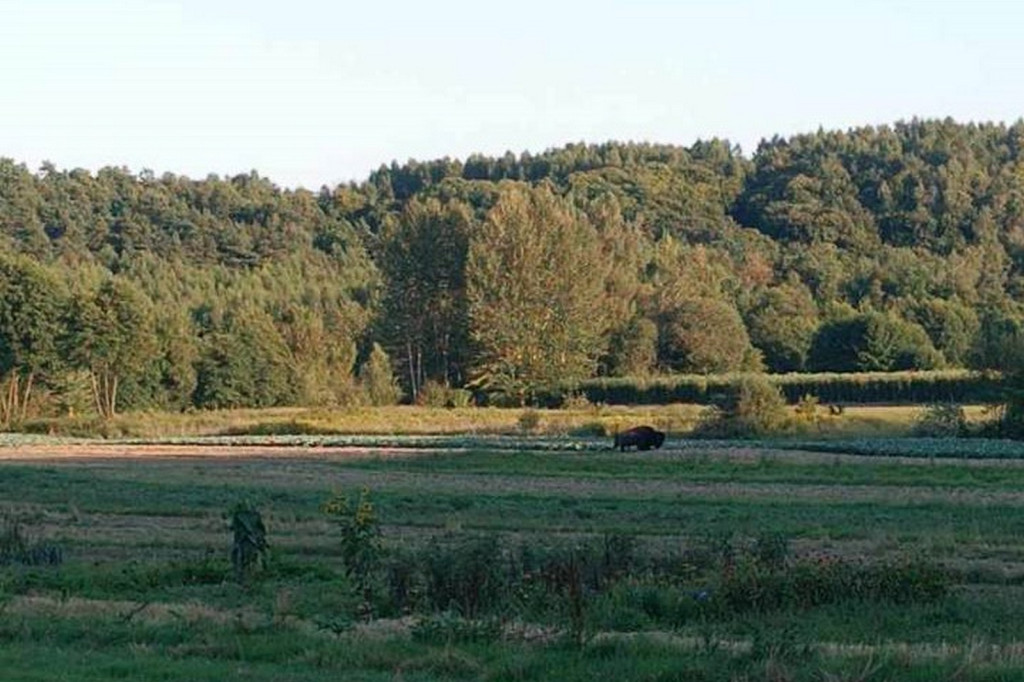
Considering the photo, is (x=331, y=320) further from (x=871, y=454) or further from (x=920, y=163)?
(x=920, y=163)

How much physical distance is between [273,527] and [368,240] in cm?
13767

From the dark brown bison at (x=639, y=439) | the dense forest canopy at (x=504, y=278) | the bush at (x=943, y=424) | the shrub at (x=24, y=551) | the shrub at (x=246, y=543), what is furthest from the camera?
the dense forest canopy at (x=504, y=278)

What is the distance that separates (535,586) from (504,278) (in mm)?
87136

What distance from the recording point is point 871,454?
5734 cm

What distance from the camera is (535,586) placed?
17422 mm

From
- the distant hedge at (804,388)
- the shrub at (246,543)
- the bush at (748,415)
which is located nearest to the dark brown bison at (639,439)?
the bush at (748,415)

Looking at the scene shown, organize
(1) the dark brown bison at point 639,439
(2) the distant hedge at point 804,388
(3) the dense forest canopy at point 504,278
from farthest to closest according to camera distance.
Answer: (3) the dense forest canopy at point 504,278 → (2) the distant hedge at point 804,388 → (1) the dark brown bison at point 639,439

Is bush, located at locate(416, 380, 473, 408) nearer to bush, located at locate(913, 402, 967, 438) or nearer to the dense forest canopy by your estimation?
the dense forest canopy

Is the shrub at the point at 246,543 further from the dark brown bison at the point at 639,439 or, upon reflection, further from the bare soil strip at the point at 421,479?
the dark brown bison at the point at 639,439

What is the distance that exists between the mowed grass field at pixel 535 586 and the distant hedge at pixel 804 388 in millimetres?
58742

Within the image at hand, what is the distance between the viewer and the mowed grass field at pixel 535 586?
43.2ft

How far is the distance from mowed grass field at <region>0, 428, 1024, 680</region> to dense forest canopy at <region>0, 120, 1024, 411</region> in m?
42.2

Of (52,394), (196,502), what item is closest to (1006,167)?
(52,394)

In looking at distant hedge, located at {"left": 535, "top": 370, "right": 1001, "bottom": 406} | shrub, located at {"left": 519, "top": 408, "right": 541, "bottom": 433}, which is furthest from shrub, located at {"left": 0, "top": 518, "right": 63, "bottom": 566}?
distant hedge, located at {"left": 535, "top": 370, "right": 1001, "bottom": 406}
